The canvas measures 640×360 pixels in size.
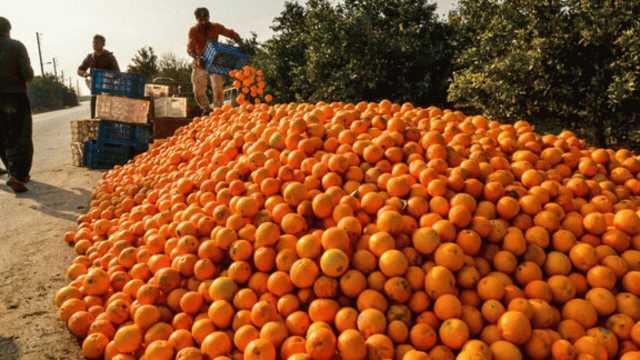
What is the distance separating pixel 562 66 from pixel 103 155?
812cm

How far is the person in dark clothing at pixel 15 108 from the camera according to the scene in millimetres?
6289

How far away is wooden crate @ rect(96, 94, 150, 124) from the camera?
803 centimetres

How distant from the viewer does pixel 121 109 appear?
8.18 meters

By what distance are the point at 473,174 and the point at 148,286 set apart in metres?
2.19

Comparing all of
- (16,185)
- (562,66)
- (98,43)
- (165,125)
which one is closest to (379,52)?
(562,66)

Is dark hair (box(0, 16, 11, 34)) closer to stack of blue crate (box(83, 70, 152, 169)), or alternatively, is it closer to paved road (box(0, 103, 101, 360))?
stack of blue crate (box(83, 70, 152, 169))

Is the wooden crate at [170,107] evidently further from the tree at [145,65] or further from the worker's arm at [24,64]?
the tree at [145,65]

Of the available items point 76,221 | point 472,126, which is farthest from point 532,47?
point 76,221

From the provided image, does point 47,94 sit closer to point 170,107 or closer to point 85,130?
point 170,107

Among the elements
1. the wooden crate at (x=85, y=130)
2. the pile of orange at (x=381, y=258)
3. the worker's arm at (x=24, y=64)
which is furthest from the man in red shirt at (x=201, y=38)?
the pile of orange at (x=381, y=258)

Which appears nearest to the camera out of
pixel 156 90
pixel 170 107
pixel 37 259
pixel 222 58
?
pixel 37 259

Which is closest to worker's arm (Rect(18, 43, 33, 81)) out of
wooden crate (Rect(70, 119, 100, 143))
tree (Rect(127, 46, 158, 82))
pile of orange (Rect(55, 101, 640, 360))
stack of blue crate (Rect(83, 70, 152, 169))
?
stack of blue crate (Rect(83, 70, 152, 169))

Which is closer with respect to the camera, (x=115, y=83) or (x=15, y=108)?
(x=15, y=108)

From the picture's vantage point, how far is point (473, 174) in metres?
2.81
